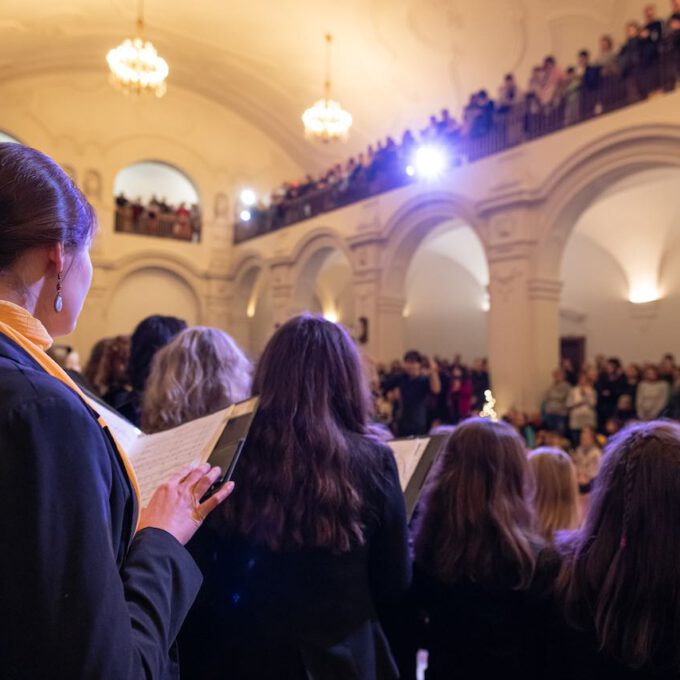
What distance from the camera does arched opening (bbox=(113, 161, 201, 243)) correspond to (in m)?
18.9

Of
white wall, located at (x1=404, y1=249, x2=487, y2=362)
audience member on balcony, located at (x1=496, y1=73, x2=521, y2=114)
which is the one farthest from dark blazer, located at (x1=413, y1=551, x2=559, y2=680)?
white wall, located at (x1=404, y1=249, x2=487, y2=362)

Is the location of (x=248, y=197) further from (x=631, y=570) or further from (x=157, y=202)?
(x=631, y=570)

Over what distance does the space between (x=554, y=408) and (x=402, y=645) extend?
776 cm

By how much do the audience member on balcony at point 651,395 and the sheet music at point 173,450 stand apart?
27.6ft

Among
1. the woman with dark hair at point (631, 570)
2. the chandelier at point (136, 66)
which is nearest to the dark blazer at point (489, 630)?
the woman with dark hair at point (631, 570)

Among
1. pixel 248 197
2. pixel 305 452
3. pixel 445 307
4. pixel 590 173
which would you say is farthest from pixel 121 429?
pixel 248 197

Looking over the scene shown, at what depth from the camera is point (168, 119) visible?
19.7m

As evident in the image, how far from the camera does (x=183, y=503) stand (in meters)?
1.23

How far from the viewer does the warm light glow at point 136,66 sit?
13.1 metres

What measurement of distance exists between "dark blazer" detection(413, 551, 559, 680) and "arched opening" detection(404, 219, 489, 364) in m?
16.0

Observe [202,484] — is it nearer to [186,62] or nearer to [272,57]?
[272,57]

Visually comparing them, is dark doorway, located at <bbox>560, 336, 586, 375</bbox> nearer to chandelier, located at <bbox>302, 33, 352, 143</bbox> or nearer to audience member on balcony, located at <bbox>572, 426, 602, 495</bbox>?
chandelier, located at <bbox>302, 33, 352, 143</bbox>

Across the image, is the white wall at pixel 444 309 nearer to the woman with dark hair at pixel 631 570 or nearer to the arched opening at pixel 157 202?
the arched opening at pixel 157 202

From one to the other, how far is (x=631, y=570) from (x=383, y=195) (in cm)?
1237
